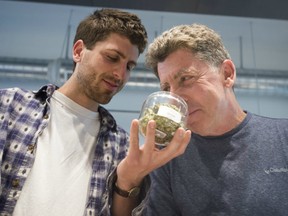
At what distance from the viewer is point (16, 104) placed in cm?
99

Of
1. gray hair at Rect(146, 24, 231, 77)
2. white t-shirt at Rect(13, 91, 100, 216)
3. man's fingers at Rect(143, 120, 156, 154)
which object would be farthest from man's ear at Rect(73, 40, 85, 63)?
man's fingers at Rect(143, 120, 156, 154)

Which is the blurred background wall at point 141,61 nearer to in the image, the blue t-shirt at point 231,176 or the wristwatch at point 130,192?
the blue t-shirt at point 231,176

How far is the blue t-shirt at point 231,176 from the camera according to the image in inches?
31.7

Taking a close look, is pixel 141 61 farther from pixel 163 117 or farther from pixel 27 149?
pixel 163 117

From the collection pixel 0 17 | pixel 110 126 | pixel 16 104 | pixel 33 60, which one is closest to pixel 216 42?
pixel 110 126

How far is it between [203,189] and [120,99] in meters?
2.51

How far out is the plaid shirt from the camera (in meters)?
0.87

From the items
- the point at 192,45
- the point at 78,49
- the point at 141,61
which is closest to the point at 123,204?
the point at 192,45

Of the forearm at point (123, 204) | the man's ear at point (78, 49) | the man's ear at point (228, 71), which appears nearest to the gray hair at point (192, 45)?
the man's ear at point (228, 71)

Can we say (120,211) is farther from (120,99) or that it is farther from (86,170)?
(120,99)

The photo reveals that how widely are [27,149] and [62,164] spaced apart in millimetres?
125

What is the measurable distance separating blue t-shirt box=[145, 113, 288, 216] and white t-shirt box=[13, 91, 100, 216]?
0.25 m

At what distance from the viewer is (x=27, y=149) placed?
3.00 ft

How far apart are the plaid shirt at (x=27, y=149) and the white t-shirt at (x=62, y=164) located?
0.03 meters
